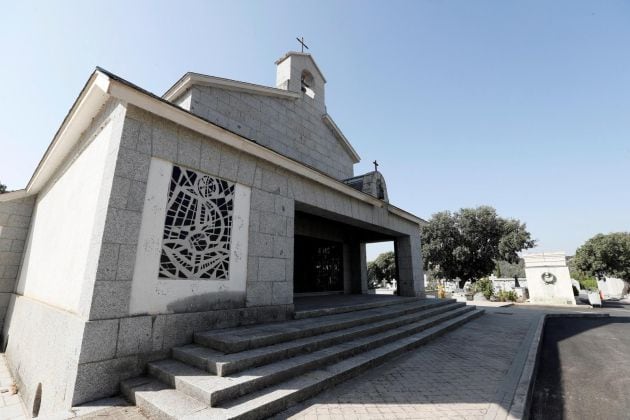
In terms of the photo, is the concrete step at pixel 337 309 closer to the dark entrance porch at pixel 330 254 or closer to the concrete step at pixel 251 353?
the concrete step at pixel 251 353

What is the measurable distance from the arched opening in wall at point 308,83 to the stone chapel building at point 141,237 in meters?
4.65

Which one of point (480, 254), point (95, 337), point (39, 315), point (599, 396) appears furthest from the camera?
point (480, 254)

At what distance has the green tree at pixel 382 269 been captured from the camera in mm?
47781

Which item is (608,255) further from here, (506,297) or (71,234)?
(71,234)

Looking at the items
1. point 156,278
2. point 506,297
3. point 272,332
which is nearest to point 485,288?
point 506,297

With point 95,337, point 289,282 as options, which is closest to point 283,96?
point 289,282

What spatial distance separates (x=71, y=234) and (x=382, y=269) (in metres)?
47.9

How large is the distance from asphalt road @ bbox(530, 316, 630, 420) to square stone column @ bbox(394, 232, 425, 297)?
432 centimetres

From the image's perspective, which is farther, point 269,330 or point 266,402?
point 269,330

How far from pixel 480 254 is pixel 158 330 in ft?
104

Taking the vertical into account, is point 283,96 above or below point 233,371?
above

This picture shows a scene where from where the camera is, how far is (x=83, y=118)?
5.33 m

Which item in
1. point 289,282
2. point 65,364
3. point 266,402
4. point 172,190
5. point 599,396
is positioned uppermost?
point 172,190

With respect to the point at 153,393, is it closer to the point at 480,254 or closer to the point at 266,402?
the point at 266,402
